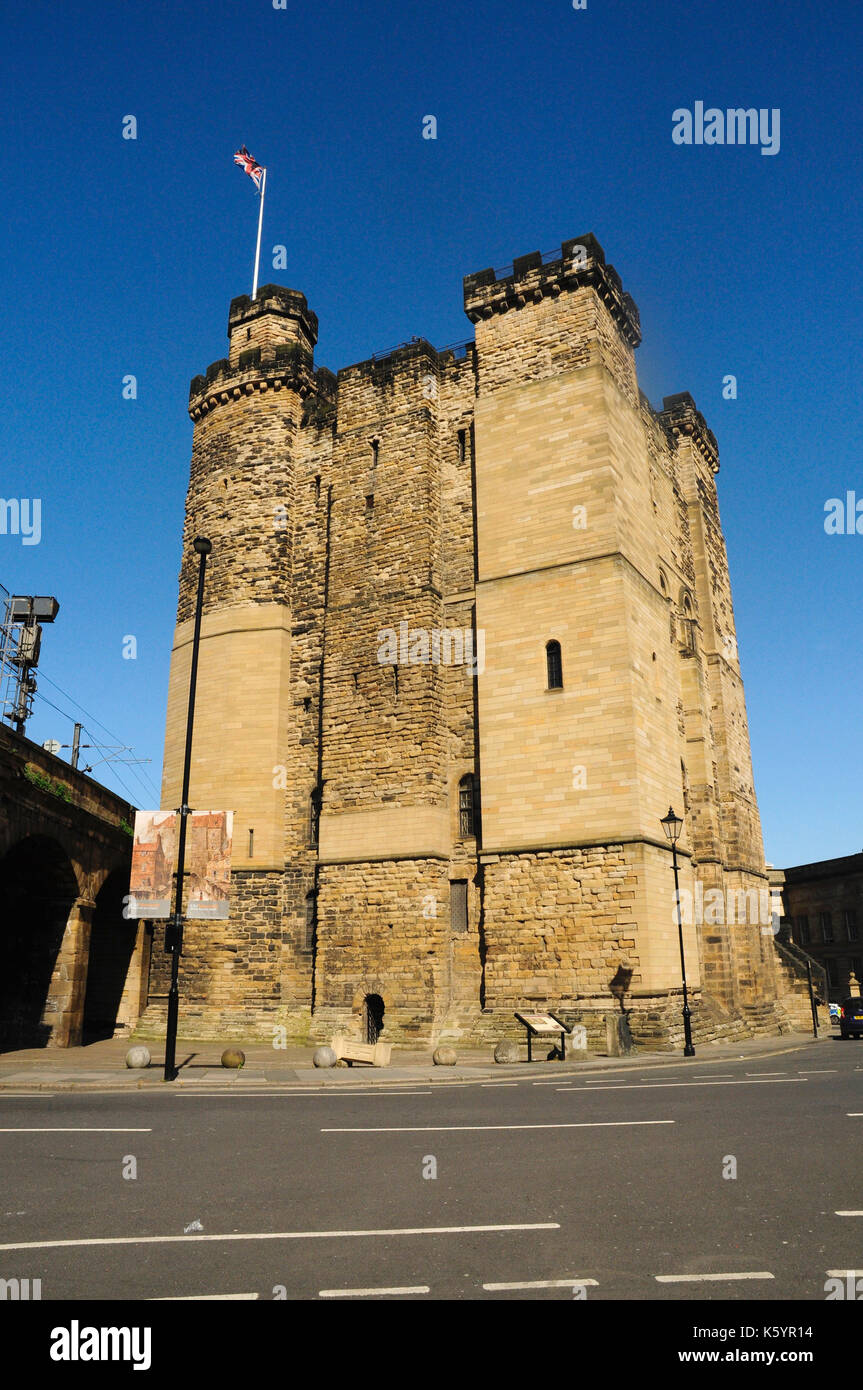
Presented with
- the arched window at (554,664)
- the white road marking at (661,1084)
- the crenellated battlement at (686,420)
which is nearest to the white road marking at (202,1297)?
the white road marking at (661,1084)

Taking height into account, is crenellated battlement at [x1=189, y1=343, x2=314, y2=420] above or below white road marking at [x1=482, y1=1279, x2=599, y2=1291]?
above

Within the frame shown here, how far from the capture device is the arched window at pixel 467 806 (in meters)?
24.3

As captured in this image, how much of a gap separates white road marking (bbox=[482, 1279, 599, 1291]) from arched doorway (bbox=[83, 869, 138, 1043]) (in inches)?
937

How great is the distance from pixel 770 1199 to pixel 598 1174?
4.62ft

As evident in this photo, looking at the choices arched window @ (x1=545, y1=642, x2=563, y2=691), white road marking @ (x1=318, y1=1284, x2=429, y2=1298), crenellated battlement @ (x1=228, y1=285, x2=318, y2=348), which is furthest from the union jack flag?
white road marking @ (x1=318, y1=1284, x2=429, y2=1298)

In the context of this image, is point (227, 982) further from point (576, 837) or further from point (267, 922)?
point (576, 837)

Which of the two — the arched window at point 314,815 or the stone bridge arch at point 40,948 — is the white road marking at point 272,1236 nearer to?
the stone bridge arch at point 40,948

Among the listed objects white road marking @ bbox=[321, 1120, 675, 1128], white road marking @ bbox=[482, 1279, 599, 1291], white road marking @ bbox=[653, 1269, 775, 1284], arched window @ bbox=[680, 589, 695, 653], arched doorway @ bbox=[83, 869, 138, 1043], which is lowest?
white road marking @ bbox=[321, 1120, 675, 1128]

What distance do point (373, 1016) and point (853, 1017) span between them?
1651 cm

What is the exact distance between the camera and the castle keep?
72.9ft

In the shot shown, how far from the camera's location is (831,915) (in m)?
54.4

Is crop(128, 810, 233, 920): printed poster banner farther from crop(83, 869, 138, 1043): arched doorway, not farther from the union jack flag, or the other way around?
the union jack flag
